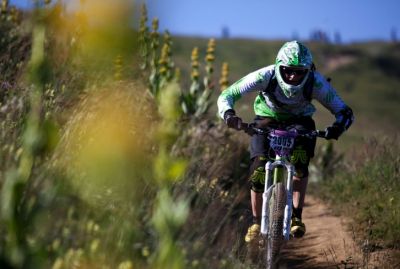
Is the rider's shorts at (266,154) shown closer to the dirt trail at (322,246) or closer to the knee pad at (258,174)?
the knee pad at (258,174)

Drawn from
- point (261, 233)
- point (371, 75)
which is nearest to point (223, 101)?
point (261, 233)

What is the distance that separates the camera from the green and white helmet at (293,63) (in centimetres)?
467

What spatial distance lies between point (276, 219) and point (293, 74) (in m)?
1.13

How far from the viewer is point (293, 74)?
4.77 meters

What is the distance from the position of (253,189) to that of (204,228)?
6.16 feet

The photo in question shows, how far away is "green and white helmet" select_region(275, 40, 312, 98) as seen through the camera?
4.67 metres

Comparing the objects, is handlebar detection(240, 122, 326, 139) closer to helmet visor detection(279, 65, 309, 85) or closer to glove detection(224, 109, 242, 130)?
glove detection(224, 109, 242, 130)

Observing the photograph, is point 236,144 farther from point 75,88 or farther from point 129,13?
point 129,13

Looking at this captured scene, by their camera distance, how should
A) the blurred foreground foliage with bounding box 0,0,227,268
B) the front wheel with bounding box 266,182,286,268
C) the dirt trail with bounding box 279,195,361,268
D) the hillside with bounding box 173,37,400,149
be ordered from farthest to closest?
the hillside with bounding box 173,37,400,149, the dirt trail with bounding box 279,195,361,268, the front wheel with bounding box 266,182,286,268, the blurred foreground foliage with bounding box 0,0,227,268

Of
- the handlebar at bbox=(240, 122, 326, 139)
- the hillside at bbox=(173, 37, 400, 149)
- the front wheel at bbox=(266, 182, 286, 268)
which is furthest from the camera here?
the hillside at bbox=(173, 37, 400, 149)

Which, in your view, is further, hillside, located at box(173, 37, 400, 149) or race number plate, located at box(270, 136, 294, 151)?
hillside, located at box(173, 37, 400, 149)

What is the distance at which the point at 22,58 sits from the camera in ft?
18.3

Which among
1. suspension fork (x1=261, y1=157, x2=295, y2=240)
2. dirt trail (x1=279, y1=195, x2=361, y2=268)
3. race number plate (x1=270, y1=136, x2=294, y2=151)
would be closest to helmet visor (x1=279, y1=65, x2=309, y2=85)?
race number plate (x1=270, y1=136, x2=294, y2=151)

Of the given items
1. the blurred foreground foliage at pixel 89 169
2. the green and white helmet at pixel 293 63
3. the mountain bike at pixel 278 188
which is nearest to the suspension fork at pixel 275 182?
the mountain bike at pixel 278 188
